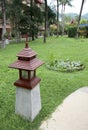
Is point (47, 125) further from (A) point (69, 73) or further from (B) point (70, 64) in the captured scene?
(B) point (70, 64)

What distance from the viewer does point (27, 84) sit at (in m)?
3.74

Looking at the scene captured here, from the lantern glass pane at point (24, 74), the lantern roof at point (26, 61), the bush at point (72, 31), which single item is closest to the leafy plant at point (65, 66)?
the lantern glass pane at point (24, 74)

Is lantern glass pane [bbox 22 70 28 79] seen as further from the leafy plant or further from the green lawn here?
the leafy plant

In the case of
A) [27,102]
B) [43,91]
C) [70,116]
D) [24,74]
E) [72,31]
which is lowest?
[70,116]

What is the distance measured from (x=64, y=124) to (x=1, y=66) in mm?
4929

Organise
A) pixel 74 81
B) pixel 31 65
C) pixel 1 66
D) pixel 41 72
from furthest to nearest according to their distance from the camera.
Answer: pixel 1 66
pixel 41 72
pixel 74 81
pixel 31 65

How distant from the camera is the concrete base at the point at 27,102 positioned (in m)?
3.79

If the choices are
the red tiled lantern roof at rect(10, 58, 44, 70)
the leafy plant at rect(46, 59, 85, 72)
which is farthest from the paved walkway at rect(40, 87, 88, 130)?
the leafy plant at rect(46, 59, 85, 72)

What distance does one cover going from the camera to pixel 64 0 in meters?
28.6

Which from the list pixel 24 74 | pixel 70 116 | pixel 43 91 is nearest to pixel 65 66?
pixel 43 91

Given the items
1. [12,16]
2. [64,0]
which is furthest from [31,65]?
[64,0]

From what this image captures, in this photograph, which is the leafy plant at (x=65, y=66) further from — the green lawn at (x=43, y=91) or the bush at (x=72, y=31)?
the bush at (x=72, y=31)

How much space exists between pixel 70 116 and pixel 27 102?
1010mm

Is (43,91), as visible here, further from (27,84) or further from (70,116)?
(27,84)
